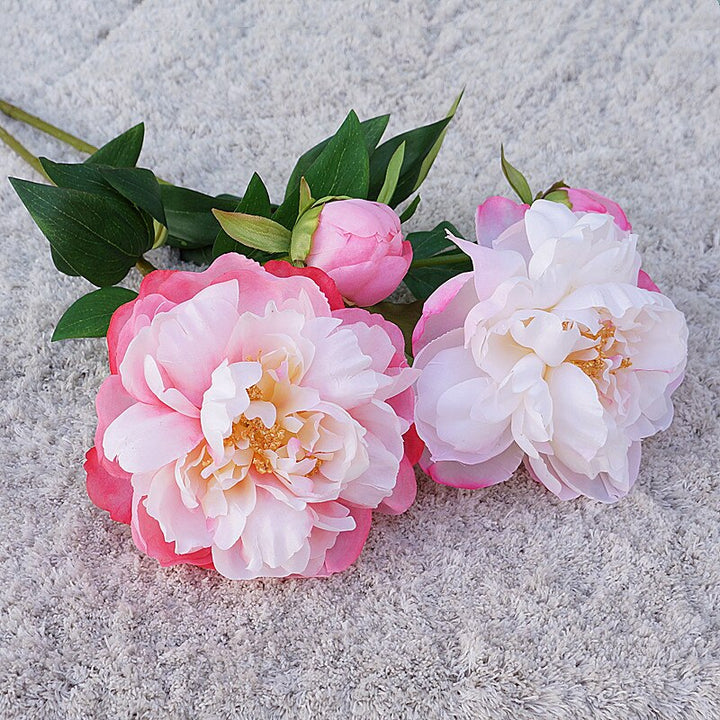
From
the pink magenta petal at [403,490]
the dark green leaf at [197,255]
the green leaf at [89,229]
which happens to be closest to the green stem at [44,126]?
the dark green leaf at [197,255]

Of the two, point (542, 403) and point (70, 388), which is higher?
point (542, 403)

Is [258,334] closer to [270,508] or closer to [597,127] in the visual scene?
[270,508]

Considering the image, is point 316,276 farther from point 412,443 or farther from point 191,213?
point 191,213

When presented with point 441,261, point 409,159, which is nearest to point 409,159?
point 409,159

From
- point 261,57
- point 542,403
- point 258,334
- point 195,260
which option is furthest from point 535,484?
point 261,57

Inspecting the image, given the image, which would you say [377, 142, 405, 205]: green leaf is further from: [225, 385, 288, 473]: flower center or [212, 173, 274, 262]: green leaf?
[225, 385, 288, 473]: flower center

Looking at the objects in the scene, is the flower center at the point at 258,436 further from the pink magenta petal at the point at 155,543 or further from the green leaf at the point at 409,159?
the green leaf at the point at 409,159

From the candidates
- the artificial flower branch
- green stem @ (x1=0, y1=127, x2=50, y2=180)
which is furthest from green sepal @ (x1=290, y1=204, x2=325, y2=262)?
green stem @ (x1=0, y1=127, x2=50, y2=180)
